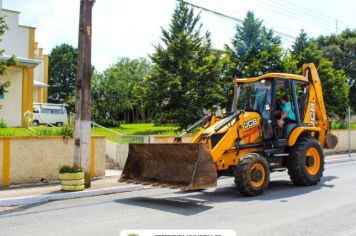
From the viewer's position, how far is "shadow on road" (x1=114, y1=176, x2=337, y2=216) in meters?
10.2

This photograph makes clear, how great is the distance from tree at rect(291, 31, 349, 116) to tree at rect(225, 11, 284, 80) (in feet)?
16.4

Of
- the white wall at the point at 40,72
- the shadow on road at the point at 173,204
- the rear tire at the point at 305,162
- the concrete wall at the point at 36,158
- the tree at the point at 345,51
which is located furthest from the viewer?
the tree at the point at 345,51

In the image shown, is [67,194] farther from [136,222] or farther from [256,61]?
[256,61]

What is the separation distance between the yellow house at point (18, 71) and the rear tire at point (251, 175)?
16.1m

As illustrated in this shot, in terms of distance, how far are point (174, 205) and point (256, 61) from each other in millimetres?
19047

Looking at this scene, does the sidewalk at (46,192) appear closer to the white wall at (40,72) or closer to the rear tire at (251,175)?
the rear tire at (251,175)

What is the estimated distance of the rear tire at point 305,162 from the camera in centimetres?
1291

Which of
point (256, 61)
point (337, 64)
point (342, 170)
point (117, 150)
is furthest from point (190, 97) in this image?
point (337, 64)

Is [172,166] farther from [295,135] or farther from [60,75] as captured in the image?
[60,75]

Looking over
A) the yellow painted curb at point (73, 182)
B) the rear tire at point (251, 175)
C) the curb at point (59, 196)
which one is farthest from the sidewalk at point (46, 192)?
the rear tire at point (251, 175)

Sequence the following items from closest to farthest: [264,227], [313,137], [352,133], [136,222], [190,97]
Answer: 1. [264,227]
2. [136,222]
3. [313,137]
4. [190,97]
5. [352,133]

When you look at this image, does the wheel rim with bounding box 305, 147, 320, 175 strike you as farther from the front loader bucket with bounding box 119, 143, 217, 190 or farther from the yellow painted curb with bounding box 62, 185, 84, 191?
the yellow painted curb with bounding box 62, 185, 84, 191

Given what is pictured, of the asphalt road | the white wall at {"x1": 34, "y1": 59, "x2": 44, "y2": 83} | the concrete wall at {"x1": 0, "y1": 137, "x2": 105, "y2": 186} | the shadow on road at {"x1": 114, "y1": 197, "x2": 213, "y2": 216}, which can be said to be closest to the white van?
the white wall at {"x1": 34, "y1": 59, "x2": 44, "y2": 83}

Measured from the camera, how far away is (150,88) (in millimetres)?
28062
